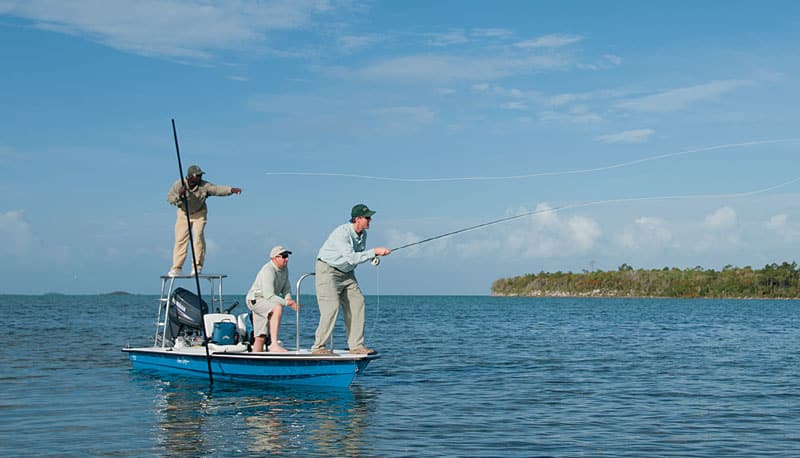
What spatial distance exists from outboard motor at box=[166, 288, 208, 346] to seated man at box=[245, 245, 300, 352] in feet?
6.51

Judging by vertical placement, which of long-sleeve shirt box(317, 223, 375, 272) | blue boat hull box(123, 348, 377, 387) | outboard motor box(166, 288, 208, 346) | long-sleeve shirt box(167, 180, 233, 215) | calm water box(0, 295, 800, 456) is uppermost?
long-sleeve shirt box(167, 180, 233, 215)

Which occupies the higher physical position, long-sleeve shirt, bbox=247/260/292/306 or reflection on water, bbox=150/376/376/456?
long-sleeve shirt, bbox=247/260/292/306

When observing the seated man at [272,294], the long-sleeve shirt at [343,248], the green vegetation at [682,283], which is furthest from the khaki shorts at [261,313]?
the green vegetation at [682,283]

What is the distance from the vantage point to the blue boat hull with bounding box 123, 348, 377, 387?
12.4 m

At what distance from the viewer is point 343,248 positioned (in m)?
11.9

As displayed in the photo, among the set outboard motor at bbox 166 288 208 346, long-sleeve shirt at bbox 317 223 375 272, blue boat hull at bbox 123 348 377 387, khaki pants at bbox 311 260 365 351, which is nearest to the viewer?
long-sleeve shirt at bbox 317 223 375 272

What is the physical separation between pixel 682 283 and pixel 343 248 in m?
137

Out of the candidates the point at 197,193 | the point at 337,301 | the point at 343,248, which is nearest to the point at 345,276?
the point at 337,301

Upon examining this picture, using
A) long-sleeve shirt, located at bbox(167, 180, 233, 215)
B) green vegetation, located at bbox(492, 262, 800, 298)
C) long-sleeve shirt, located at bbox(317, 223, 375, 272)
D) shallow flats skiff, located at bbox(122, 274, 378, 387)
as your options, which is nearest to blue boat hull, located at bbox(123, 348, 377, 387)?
shallow flats skiff, located at bbox(122, 274, 378, 387)

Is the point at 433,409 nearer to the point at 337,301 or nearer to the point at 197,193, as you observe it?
the point at 337,301

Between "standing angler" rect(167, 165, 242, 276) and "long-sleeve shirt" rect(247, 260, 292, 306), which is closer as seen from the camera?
"long-sleeve shirt" rect(247, 260, 292, 306)

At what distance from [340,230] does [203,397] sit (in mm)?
3588

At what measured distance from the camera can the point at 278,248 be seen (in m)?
12.9

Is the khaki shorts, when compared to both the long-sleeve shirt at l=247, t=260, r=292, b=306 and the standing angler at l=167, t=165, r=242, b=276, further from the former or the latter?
the standing angler at l=167, t=165, r=242, b=276
